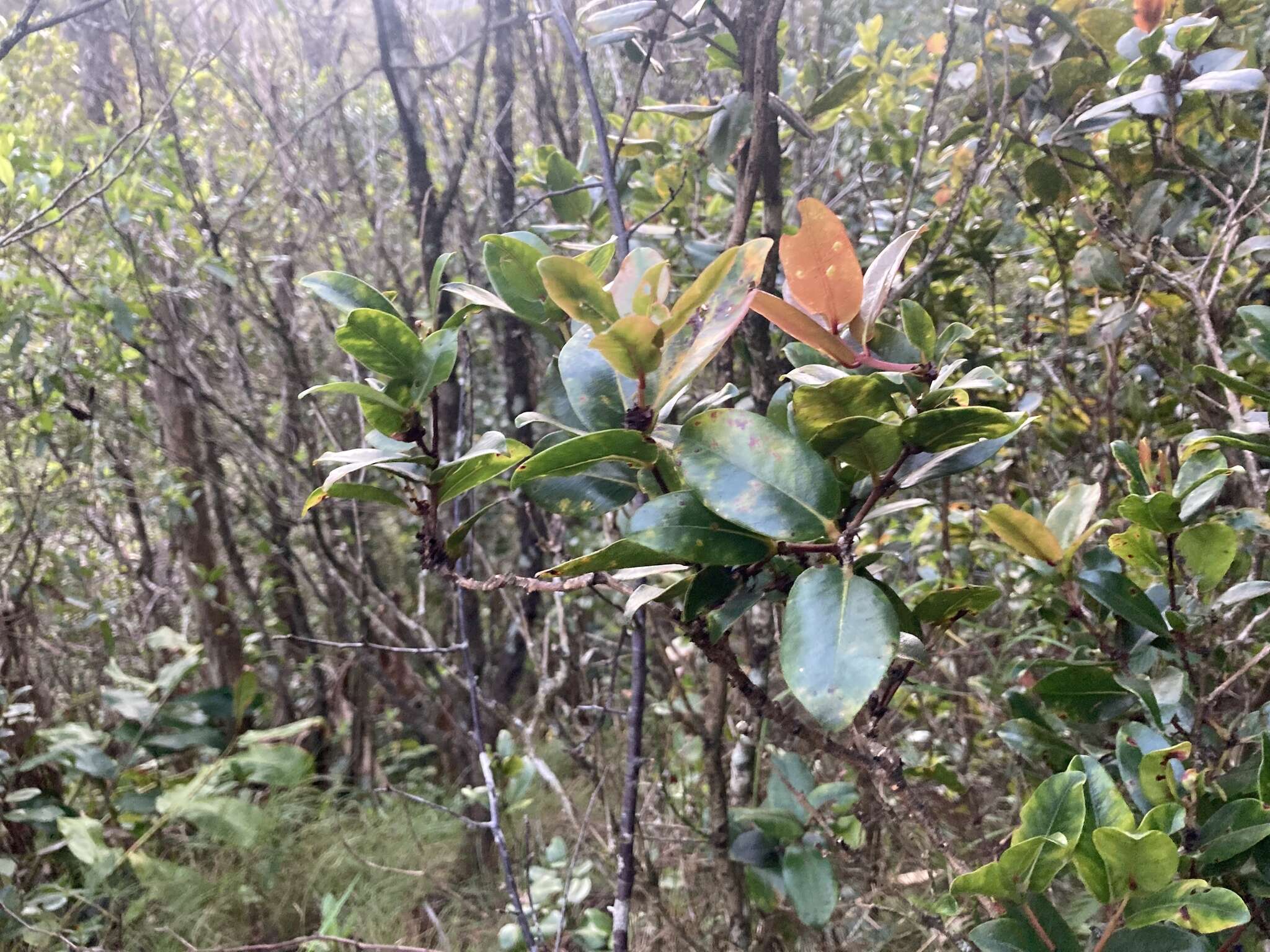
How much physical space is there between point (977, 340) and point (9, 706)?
2225 mm

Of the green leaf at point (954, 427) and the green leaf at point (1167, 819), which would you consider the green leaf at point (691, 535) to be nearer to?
the green leaf at point (954, 427)

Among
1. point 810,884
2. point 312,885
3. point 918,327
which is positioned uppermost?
point 918,327

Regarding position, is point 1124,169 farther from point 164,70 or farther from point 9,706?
point 164,70

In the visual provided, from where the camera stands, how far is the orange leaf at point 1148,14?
0.88 metres

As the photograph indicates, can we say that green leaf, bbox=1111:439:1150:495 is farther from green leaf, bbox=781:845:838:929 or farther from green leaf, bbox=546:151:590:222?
green leaf, bbox=546:151:590:222

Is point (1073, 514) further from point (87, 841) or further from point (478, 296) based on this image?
point (87, 841)

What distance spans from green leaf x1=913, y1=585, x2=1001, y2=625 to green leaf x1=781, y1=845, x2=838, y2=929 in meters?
0.49

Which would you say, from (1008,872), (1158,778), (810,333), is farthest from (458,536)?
(1158,778)

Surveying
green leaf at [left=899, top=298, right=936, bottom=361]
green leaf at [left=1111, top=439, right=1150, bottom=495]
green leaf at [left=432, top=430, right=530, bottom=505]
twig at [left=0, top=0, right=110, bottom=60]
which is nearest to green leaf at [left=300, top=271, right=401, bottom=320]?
green leaf at [left=432, top=430, right=530, bottom=505]

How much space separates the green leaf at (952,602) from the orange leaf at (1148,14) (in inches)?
32.7

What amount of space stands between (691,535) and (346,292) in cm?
32

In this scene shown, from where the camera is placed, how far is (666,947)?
4.05 feet

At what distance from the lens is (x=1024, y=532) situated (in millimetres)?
603

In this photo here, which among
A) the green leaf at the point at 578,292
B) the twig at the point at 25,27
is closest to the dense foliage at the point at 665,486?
the green leaf at the point at 578,292
